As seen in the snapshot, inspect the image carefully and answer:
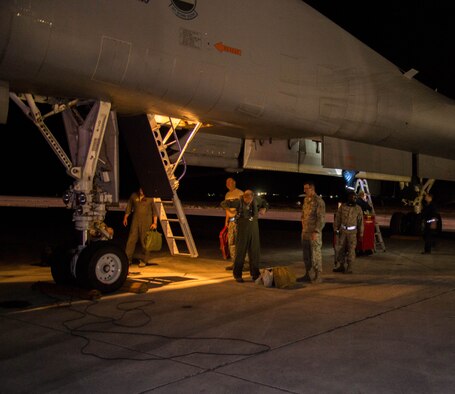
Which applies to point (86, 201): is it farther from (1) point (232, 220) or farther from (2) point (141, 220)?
(1) point (232, 220)

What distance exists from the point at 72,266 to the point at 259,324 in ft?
10.2

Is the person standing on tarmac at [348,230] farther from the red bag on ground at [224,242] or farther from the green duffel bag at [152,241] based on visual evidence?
the green duffel bag at [152,241]

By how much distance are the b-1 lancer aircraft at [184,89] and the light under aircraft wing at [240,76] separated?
0.06ft

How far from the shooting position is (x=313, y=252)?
905 centimetres

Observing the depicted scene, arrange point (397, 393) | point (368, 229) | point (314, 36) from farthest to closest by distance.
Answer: point (368, 229), point (314, 36), point (397, 393)

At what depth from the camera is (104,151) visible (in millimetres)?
8750

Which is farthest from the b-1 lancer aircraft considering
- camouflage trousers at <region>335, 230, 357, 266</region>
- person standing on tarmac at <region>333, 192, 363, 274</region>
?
camouflage trousers at <region>335, 230, 357, 266</region>

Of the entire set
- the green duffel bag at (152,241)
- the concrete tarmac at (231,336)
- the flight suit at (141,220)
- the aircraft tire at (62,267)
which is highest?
the flight suit at (141,220)

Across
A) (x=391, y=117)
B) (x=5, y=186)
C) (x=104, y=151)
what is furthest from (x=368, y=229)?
(x=5, y=186)

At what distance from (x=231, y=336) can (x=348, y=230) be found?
5082 millimetres

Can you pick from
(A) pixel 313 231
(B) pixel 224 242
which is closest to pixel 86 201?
(A) pixel 313 231

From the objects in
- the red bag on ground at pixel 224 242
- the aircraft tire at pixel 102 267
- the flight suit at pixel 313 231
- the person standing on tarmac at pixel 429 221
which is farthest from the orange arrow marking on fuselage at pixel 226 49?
the person standing on tarmac at pixel 429 221

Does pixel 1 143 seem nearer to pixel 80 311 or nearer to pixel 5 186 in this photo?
pixel 80 311

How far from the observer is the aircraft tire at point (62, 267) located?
8.01m
